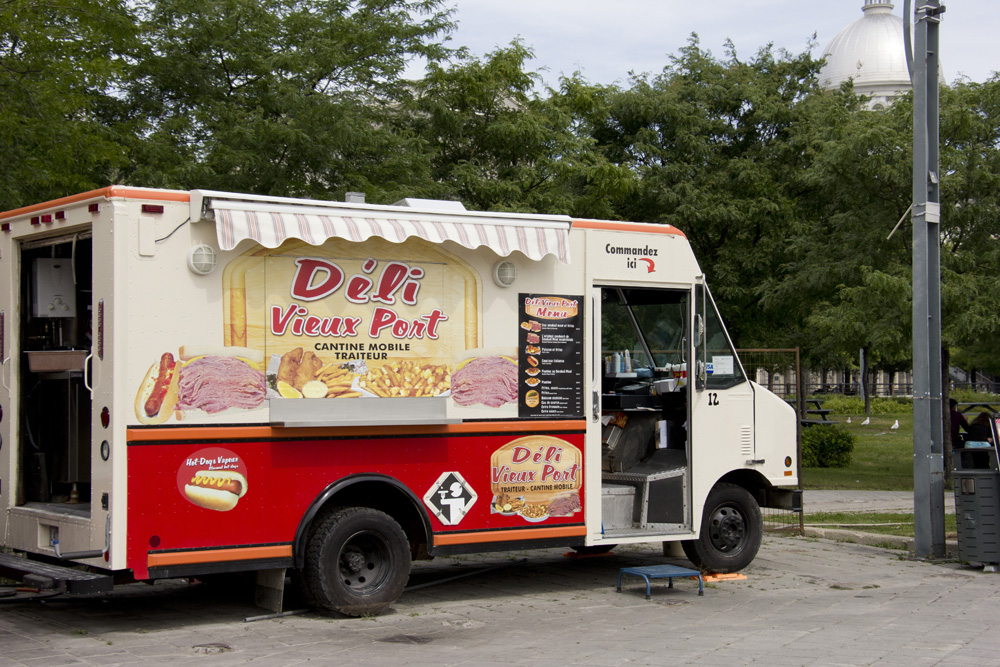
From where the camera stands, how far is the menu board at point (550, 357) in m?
8.80

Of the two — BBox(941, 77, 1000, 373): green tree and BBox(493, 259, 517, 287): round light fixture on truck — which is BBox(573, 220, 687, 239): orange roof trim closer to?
BBox(493, 259, 517, 287): round light fixture on truck

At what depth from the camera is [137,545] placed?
23.4ft

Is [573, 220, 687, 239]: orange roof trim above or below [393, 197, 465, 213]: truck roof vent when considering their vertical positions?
below

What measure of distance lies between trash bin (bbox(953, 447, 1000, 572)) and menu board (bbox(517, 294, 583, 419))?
422 cm

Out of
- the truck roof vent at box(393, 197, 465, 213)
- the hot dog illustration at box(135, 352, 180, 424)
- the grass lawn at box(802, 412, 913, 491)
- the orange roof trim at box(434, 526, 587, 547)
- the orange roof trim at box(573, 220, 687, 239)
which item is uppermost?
the truck roof vent at box(393, 197, 465, 213)

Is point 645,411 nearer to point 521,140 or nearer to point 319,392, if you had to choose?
point 319,392

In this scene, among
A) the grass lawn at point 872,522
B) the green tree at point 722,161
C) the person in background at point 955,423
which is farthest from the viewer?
the green tree at point 722,161

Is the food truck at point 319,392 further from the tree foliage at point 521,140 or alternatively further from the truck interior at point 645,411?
the tree foliage at point 521,140

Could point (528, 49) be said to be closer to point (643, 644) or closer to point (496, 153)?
point (496, 153)

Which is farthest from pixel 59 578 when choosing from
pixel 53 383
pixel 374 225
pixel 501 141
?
pixel 501 141

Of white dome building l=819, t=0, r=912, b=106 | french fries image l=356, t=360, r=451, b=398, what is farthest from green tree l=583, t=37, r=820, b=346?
white dome building l=819, t=0, r=912, b=106

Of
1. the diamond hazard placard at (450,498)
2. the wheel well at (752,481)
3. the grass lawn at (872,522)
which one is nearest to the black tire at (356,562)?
the diamond hazard placard at (450,498)

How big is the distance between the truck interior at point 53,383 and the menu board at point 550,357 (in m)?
3.31

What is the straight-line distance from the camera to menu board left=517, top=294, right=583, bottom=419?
28.9 feet
